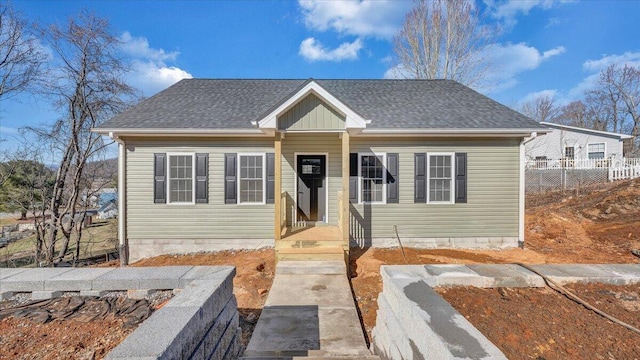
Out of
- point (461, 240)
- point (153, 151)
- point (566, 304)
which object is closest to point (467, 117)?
point (461, 240)

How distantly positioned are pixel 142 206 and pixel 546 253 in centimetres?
1102

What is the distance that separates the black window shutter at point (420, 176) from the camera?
773cm

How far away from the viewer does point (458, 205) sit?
782 centimetres

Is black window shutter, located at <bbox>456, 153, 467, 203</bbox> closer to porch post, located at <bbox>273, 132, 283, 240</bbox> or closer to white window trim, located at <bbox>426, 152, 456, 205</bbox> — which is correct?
white window trim, located at <bbox>426, 152, 456, 205</bbox>

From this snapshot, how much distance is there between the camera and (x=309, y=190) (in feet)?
26.5

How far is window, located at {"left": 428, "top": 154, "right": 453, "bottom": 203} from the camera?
307 inches

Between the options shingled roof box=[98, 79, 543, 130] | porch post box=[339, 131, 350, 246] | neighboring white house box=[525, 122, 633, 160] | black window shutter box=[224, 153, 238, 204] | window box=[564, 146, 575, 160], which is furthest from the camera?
window box=[564, 146, 575, 160]

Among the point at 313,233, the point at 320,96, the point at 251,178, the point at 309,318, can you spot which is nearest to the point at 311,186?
the point at 313,233

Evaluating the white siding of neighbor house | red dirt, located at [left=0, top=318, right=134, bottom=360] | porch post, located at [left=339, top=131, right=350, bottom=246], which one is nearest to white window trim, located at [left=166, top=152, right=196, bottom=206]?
porch post, located at [left=339, top=131, right=350, bottom=246]

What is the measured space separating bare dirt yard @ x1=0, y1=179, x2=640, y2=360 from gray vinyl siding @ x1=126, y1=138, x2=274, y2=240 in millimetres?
659

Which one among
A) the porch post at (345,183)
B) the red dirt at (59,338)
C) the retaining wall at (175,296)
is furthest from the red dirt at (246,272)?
the porch post at (345,183)

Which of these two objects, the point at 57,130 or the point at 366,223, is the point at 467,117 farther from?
the point at 57,130

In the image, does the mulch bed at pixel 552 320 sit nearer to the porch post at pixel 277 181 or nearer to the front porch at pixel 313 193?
the porch post at pixel 277 181

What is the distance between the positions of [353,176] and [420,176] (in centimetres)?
189
